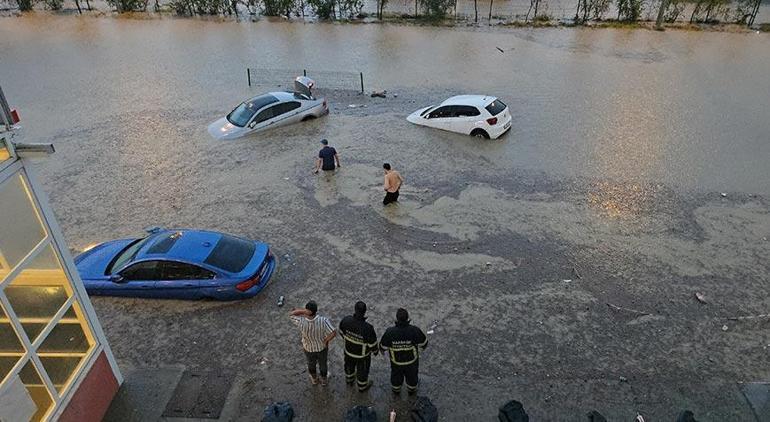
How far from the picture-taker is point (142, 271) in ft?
32.0

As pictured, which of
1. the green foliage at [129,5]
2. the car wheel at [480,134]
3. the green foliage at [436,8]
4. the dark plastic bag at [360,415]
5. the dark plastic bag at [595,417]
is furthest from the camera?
the green foliage at [129,5]

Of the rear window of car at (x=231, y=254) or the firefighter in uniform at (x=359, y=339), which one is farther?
the rear window of car at (x=231, y=254)

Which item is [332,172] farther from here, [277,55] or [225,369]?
[277,55]

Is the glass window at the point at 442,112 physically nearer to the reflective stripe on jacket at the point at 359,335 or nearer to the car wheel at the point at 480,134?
the car wheel at the point at 480,134

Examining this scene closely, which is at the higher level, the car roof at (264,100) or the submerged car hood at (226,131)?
the car roof at (264,100)

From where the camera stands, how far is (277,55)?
Answer: 1021 inches

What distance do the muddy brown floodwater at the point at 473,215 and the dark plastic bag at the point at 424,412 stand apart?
602mm

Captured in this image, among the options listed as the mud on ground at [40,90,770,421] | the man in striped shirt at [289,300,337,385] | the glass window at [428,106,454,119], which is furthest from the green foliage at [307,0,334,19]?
the man in striped shirt at [289,300,337,385]

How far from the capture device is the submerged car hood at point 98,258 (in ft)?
33.0

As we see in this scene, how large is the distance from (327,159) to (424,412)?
869 cm

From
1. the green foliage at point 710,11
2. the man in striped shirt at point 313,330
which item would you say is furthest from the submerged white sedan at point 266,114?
the green foliage at point 710,11

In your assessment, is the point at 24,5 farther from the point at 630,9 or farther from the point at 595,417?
the point at 595,417

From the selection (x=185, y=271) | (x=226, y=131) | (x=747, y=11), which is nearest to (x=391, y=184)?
(x=185, y=271)

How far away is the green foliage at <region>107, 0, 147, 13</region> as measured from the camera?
3484 cm
